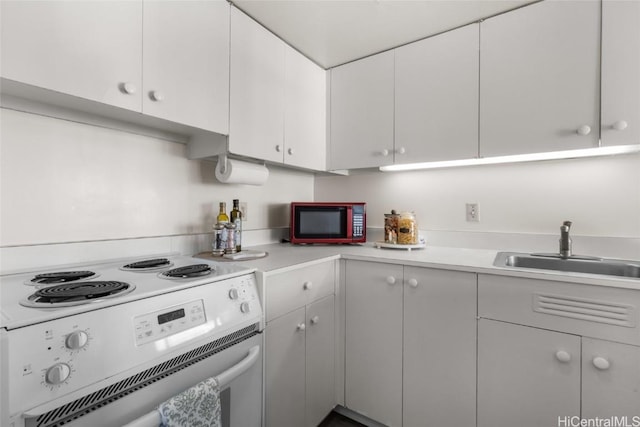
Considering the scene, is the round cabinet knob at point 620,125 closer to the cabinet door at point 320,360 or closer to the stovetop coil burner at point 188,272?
the cabinet door at point 320,360

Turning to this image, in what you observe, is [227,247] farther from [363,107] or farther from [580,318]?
[580,318]

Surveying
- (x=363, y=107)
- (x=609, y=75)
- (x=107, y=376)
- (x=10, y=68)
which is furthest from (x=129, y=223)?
(x=609, y=75)

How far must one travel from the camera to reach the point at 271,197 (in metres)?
2.07

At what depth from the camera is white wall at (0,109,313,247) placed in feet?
3.51

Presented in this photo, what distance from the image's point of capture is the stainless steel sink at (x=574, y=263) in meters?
1.35

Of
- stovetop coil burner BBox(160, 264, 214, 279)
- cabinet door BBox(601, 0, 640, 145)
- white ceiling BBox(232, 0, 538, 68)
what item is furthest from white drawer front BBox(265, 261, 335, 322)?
cabinet door BBox(601, 0, 640, 145)

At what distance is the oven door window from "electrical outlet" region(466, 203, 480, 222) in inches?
29.3

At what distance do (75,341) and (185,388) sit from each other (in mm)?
346

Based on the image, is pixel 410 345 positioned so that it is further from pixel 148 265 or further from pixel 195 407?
pixel 148 265

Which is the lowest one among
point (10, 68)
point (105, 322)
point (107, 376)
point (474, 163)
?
point (107, 376)

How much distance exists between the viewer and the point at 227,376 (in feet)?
3.14

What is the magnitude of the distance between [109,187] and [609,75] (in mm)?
2161

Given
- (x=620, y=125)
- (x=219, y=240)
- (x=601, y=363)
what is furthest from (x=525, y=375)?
(x=219, y=240)

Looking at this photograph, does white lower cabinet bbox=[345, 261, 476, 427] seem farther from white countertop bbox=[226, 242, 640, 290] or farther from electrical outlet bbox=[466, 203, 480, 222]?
electrical outlet bbox=[466, 203, 480, 222]
